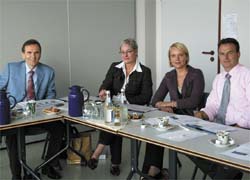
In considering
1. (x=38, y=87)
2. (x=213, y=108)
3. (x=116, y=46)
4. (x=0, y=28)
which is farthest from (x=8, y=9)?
(x=213, y=108)

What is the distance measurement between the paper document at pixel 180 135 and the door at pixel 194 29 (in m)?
2.37

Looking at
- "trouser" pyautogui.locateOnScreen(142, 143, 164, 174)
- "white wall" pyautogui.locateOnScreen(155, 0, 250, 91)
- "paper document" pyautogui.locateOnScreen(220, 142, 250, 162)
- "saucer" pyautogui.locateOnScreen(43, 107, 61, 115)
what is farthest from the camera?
"white wall" pyautogui.locateOnScreen(155, 0, 250, 91)

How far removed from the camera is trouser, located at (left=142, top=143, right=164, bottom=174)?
10.5 ft

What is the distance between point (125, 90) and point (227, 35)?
154 cm

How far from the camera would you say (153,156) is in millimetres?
3201

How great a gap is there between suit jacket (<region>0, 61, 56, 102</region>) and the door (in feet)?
6.13

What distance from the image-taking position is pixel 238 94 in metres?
2.95

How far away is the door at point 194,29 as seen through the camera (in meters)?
4.65

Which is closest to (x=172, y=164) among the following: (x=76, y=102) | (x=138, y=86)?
(x=76, y=102)

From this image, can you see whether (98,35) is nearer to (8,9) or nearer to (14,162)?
(8,9)

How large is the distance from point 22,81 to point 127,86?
3.15 feet

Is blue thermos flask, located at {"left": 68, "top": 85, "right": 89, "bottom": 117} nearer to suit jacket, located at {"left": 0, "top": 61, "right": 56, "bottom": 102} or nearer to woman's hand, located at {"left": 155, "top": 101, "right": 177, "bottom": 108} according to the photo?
woman's hand, located at {"left": 155, "top": 101, "right": 177, "bottom": 108}

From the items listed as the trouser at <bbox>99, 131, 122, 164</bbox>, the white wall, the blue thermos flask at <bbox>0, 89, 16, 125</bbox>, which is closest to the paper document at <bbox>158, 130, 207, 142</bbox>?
the blue thermos flask at <bbox>0, 89, 16, 125</bbox>

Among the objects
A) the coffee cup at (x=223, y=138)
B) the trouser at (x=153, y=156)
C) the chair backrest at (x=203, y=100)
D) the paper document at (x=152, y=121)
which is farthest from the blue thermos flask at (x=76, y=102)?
the coffee cup at (x=223, y=138)
